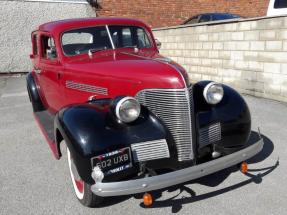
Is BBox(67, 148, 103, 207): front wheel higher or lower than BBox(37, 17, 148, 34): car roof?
lower

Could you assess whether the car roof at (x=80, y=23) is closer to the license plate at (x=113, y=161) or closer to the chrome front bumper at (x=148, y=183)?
the license plate at (x=113, y=161)

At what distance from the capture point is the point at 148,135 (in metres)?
2.73

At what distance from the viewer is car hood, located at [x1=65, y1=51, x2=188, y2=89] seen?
2.93 m

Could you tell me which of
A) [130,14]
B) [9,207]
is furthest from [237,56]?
[130,14]

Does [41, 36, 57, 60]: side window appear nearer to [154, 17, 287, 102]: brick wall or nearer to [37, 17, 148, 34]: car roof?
[37, 17, 148, 34]: car roof

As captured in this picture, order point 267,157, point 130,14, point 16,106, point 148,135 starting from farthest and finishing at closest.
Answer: point 130,14 → point 16,106 → point 267,157 → point 148,135

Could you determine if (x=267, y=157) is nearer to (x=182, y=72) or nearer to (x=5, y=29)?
(x=182, y=72)

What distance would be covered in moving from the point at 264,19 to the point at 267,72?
40.9 inches

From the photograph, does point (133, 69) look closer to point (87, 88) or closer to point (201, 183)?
point (87, 88)

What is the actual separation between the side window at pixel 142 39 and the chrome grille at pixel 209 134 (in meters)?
1.82

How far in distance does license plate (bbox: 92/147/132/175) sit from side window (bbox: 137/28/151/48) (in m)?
2.21

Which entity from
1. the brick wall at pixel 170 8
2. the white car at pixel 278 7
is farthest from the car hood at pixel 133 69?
the brick wall at pixel 170 8

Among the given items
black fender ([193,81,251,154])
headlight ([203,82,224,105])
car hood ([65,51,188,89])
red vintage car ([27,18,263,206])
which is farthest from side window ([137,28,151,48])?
headlight ([203,82,224,105])

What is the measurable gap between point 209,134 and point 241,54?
4594 millimetres
